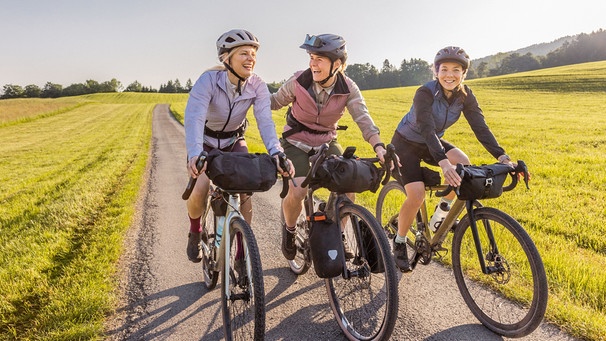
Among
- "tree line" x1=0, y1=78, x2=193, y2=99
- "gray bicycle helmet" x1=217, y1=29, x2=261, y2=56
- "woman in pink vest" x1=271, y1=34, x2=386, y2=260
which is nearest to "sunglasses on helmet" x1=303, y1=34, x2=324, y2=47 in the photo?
"woman in pink vest" x1=271, y1=34, x2=386, y2=260

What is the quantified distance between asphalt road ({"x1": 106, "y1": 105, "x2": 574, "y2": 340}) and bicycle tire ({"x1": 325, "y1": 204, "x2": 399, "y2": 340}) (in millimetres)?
190

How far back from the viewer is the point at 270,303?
397cm

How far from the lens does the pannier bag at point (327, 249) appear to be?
315 cm

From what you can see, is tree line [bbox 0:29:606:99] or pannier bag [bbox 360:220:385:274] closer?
pannier bag [bbox 360:220:385:274]

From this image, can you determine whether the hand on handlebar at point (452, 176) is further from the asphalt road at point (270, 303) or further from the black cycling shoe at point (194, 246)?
the black cycling shoe at point (194, 246)

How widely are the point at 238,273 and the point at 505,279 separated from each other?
243 cm

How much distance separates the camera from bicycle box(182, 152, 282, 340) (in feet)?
8.74

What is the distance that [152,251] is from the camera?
5.39m

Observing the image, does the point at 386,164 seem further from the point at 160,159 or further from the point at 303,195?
the point at 160,159

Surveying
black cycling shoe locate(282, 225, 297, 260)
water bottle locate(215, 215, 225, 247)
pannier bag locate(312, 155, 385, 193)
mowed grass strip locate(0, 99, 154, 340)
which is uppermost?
pannier bag locate(312, 155, 385, 193)

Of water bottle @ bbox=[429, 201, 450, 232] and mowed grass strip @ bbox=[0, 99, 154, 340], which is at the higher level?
water bottle @ bbox=[429, 201, 450, 232]

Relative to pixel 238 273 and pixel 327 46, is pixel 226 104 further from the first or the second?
pixel 238 273

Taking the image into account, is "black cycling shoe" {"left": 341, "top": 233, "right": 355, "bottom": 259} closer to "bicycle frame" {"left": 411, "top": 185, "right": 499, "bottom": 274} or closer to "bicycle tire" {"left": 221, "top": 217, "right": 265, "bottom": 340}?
"bicycle tire" {"left": 221, "top": 217, "right": 265, "bottom": 340}

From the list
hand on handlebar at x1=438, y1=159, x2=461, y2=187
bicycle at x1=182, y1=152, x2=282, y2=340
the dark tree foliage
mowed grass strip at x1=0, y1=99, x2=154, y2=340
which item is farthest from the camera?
the dark tree foliage
